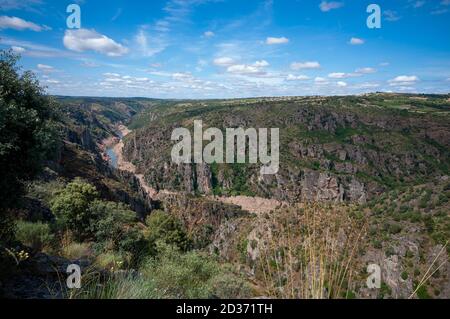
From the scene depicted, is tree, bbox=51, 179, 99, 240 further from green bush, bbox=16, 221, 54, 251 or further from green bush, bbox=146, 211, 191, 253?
green bush, bbox=146, 211, 191, 253

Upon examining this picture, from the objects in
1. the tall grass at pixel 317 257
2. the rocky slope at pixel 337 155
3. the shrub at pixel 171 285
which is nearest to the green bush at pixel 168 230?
the shrub at pixel 171 285

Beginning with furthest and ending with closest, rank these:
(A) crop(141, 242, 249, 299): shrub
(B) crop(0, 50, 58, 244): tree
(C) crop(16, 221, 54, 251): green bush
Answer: (C) crop(16, 221, 54, 251): green bush → (B) crop(0, 50, 58, 244): tree → (A) crop(141, 242, 249, 299): shrub

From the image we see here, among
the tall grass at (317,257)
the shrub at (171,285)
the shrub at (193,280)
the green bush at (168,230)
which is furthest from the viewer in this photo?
the green bush at (168,230)

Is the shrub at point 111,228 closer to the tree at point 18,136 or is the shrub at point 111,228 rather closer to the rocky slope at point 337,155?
the tree at point 18,136

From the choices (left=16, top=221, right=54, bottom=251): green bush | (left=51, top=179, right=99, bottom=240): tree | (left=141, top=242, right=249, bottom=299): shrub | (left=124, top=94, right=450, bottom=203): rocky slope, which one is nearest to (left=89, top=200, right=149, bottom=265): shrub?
(left=51, top=179, right=99, bottom=240): tree

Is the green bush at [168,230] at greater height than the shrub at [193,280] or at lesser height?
lesser

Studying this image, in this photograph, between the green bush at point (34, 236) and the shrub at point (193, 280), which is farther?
the green bush at point (34, 236)

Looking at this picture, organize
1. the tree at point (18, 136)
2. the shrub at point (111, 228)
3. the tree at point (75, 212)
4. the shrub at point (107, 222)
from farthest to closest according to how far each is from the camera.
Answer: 1. the tree at point (75, 212)
2. the shrub at point (107, 222)
3. the shrub at point (111, 228)
4. the tree at point (18, 136)
